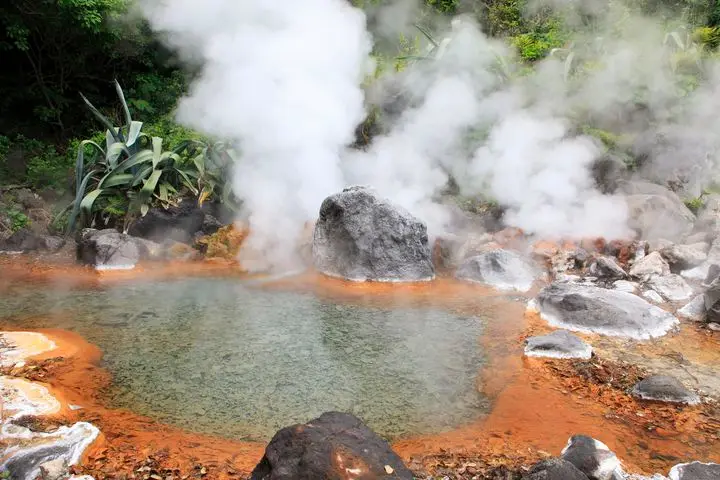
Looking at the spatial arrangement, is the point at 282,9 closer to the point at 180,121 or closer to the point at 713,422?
the point at 180,121

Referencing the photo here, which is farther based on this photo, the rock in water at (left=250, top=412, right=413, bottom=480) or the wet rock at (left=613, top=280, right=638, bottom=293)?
the wet rock at (left=613, top=280, right=638, bottom=293)

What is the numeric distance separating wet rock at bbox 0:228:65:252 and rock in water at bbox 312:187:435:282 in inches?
142

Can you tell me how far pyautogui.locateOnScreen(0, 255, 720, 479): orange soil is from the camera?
2641 millimetres

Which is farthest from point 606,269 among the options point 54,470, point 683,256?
point 54,470

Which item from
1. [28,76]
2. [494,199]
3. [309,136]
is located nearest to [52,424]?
[309,136]

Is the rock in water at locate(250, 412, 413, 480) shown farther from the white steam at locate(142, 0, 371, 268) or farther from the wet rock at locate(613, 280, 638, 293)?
the white steam at locate(142, 0, 371, 268)

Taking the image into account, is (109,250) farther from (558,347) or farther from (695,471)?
(695,471)

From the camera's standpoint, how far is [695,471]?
2422 mm

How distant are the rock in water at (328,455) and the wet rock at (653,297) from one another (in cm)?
424

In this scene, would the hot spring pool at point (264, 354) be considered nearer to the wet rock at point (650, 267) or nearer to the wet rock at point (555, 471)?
the wet rock at point (555, 471)

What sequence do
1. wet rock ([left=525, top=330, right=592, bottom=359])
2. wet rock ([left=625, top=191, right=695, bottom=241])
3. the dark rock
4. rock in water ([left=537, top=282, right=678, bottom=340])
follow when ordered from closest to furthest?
wet rock ([left=525, top=330, right=592, bottom=359])
rock in water ([left=537, top=282, right=678, bottom=340])
wet rock ([left=625, top=191, right=695, bottom=241])
the dark rock

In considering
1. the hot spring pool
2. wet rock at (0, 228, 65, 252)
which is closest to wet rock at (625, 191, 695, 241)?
the hot spring pool

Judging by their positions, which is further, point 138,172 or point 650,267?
point 138,172

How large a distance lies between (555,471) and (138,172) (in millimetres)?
7164
